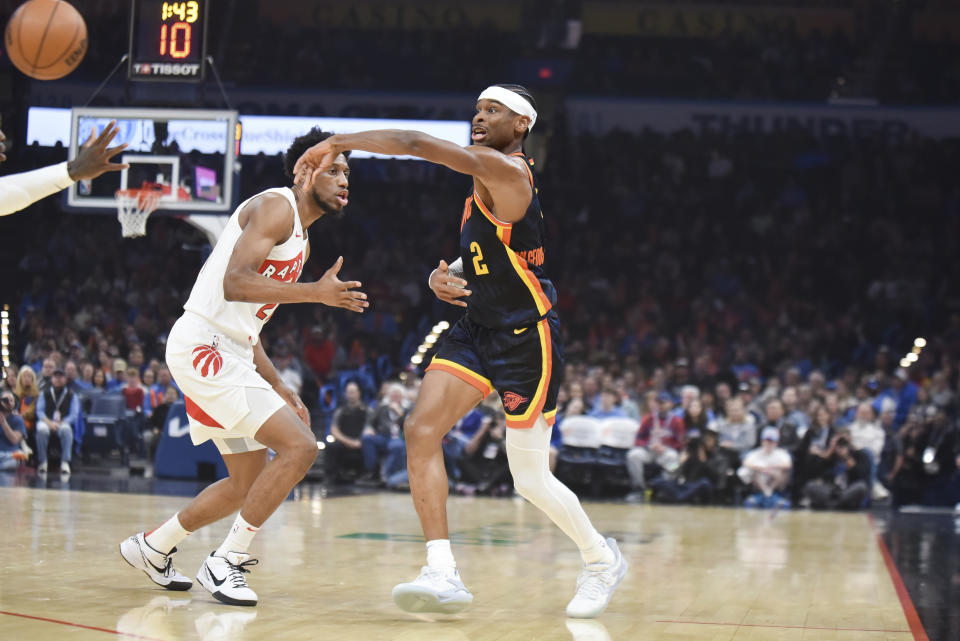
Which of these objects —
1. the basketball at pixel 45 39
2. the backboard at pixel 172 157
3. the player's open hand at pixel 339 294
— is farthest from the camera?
the backboard at pixel 172 157

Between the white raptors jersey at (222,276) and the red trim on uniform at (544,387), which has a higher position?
the white raptors jersey at (222,276)

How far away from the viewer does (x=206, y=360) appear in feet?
16.0

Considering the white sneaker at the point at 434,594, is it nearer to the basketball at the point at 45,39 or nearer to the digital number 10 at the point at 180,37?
the basketball at the point at 45,39

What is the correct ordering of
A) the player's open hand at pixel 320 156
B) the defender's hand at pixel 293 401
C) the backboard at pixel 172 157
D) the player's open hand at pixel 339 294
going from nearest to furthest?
the player's open hand at pixel 320 156, the player's open hand at pixel 339 294, the defender's hand at pixel 293 401, the backboard at pixel 172 157

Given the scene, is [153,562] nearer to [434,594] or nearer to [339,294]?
[434,594]

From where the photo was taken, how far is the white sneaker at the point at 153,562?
4.99 meters

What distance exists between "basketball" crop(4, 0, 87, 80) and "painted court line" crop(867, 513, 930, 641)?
728 centimetres

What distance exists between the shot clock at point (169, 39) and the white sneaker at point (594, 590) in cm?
880

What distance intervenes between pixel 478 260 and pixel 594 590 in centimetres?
148

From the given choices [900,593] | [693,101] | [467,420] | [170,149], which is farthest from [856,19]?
[900,593]

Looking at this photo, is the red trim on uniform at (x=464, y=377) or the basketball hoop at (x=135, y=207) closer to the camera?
the red trim on uniform at (x=464, y=377)

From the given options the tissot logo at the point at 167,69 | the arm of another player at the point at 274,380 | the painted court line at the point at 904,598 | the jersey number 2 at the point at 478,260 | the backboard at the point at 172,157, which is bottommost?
the painted court line at the point at 904,598

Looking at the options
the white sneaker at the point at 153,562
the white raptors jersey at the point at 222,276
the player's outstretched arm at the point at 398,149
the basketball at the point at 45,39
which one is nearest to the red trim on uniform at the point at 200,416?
the white raptors jersey at the point at 222,276

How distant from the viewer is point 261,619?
4438 millimetres
